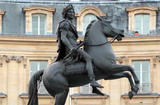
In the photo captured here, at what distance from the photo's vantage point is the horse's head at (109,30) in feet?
57.8

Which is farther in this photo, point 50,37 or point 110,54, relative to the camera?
point 50,37

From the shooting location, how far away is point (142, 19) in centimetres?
6100

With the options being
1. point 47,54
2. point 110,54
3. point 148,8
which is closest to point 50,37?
point 47,54

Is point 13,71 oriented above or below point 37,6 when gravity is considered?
below

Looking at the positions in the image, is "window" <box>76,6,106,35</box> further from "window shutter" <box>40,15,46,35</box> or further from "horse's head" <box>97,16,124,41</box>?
"horse's head" <box>97,16,124,41</box>

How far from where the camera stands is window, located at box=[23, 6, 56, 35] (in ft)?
201

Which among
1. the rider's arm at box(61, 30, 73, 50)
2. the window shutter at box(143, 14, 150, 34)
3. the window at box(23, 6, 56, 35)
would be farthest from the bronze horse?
the window at box(23, 6, 56, 35)

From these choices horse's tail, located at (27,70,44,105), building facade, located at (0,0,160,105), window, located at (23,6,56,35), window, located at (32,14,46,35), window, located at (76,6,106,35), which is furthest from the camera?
window, located at (32,14,46,35)

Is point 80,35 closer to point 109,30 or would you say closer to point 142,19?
point 142,19

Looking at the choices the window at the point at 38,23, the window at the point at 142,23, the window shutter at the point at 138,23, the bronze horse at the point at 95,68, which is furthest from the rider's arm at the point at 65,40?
the window at the point at 38,23

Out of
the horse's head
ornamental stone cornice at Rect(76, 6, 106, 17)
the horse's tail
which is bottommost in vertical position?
the horse's tail

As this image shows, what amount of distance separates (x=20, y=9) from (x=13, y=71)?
503 cm

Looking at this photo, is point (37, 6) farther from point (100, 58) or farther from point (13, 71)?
point (100, 58)

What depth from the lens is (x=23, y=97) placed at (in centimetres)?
6041
